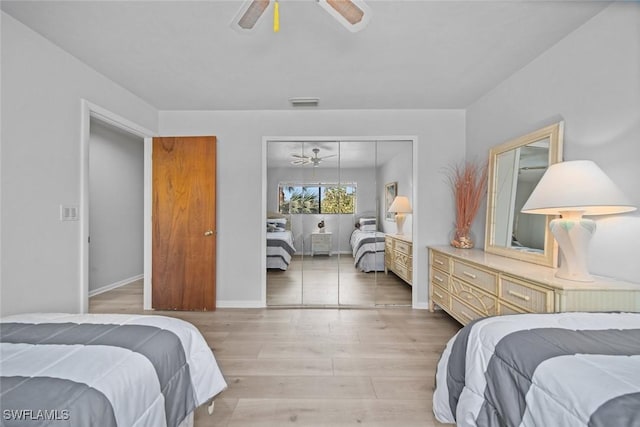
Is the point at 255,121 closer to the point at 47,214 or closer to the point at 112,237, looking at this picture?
the point at 47,214

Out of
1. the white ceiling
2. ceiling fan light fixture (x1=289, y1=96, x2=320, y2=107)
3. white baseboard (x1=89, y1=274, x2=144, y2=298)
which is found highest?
the white ceiling

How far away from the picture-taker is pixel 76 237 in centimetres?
245

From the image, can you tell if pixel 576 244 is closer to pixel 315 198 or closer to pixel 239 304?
pixel 315 198

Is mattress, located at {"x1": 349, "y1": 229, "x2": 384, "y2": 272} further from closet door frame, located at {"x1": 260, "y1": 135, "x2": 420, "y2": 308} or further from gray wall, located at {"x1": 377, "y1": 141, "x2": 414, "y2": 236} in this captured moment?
closet door frame, located at {"x1": 260, "y1": 135, "x2": 420, "y2": 308}

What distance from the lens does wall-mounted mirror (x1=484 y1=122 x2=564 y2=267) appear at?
7.47 ft

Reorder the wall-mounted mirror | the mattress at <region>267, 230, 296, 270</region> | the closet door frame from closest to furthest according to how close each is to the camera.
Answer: the wall-mounted mirror
the closet door frame
the mattress at <region>267, 230, 296, 270</region>

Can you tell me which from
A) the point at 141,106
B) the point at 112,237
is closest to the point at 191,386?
the point at 141,106

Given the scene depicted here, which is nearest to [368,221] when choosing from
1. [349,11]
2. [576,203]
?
[576,203]

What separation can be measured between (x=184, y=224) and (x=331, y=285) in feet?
6.48

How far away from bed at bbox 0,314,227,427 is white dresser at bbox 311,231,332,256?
2.37m

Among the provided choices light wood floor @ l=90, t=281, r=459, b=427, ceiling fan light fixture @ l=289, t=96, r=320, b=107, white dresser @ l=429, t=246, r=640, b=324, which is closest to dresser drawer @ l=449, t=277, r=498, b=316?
white dresser @ l=429, t=246, r=640, b=324

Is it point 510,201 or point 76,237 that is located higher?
point 510,201

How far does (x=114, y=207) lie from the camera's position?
480cm

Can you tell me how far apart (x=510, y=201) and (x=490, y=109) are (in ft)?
3.50
